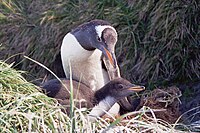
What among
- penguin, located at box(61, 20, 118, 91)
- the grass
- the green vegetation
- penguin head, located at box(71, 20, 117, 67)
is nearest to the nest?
penguin, located at box(61, 20, 118, 91)

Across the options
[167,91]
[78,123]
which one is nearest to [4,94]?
[78,123]

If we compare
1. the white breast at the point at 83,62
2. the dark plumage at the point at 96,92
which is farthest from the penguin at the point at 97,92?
the white breast at the point at 83,62

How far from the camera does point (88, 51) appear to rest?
5.18 metres

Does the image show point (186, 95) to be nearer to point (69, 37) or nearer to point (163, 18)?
point (163, 18)

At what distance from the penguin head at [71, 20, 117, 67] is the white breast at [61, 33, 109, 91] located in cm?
6

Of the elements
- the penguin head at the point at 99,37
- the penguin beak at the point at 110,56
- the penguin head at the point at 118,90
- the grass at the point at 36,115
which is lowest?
the penguin head at the point at 118,90

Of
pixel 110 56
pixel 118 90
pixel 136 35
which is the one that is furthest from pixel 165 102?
pixel 136 35

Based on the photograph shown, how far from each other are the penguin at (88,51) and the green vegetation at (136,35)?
3.81 ft

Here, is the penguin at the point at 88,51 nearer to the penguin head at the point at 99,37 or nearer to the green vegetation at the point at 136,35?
the penguin head at the point at 99,37

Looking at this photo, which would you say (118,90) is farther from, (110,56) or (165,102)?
(165,102)

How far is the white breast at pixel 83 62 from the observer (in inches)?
203

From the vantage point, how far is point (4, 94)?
392 cm

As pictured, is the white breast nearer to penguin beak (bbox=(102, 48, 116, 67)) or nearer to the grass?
penguin beak (bbox=(102, 48, 116, 67))

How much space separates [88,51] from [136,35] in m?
1.54
